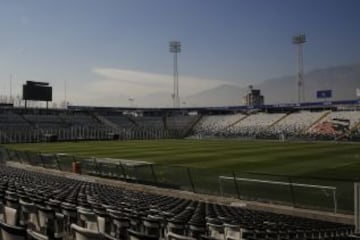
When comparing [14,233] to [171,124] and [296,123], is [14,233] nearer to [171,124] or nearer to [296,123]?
[296,123]

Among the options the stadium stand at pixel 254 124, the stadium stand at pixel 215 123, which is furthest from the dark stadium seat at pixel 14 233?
the stadium stand at pixel 215 123

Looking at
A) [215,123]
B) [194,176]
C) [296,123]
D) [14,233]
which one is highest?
[215,123]

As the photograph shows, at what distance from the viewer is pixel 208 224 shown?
33.3 feet

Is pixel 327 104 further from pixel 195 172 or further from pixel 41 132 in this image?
pixel 195 172

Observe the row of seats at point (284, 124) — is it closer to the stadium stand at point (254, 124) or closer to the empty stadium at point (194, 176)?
the stadium stand at point (254, 124)

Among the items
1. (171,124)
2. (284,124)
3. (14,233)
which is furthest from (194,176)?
(171,124)

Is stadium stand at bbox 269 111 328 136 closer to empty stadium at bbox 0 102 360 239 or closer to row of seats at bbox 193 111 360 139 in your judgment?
row of seats at bbox 193 111 360 139

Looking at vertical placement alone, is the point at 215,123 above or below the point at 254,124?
above

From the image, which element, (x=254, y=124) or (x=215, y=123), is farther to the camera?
(x=215, y=123)

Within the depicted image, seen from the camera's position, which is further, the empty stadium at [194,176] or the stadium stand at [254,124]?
the stadium stand at [254,124]

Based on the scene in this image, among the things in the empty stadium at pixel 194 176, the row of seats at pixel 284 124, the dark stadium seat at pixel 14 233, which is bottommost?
the empty stadium at pixel 194 176

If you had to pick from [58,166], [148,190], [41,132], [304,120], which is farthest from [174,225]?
[304,120]

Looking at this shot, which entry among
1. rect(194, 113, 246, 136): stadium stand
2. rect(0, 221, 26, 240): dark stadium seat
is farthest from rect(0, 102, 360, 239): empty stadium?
rect(194, 113, 246, 136): stadium stand

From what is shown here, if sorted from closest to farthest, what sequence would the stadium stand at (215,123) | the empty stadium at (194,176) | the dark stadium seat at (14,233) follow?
the dark stadium seat at (14,233) → the empty stadium at (194,176) → the stadium stand at (215,123)
